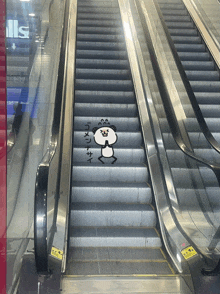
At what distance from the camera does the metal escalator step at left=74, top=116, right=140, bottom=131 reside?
17.8 feet

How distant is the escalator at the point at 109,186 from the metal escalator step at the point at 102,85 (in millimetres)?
18

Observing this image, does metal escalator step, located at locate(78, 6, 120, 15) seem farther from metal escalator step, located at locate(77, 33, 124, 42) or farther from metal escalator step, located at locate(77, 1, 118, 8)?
metal escalator step, located at locate(77, 33, 124, 42)

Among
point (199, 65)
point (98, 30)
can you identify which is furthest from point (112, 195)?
point (98, 30)

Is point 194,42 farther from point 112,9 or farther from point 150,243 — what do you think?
point 150,243

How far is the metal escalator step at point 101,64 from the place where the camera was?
22.2 ft

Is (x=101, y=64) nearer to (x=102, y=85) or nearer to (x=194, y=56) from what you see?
(x=102, y=85)

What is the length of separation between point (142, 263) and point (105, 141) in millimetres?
2207

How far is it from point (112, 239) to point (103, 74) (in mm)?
3703

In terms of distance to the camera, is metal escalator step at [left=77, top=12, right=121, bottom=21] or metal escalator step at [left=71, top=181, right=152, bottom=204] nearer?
metal escalator step at [left=71, top=181, right=152, bottom=204]

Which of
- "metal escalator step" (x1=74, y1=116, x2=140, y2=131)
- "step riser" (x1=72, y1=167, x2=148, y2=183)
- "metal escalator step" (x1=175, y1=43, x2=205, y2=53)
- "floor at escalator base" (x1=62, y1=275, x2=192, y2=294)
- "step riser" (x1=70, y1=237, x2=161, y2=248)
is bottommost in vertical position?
"floor at escalator base" (x1=62, y1=275, x2=192, y2=294)

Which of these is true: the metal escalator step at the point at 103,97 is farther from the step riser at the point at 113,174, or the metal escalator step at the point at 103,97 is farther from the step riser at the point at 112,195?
the step riser at the point at 112,195

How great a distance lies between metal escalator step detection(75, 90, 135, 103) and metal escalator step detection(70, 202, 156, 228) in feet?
8.01

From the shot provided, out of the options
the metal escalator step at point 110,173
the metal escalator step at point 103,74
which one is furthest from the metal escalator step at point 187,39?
the metal escalator step at point 110,173

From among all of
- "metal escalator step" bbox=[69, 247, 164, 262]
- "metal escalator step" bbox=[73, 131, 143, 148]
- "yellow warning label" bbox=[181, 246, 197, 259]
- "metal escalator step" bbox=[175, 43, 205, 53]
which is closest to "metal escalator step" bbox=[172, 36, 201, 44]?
"metal escalator step" bbox=[175, 43, 205, 53]
